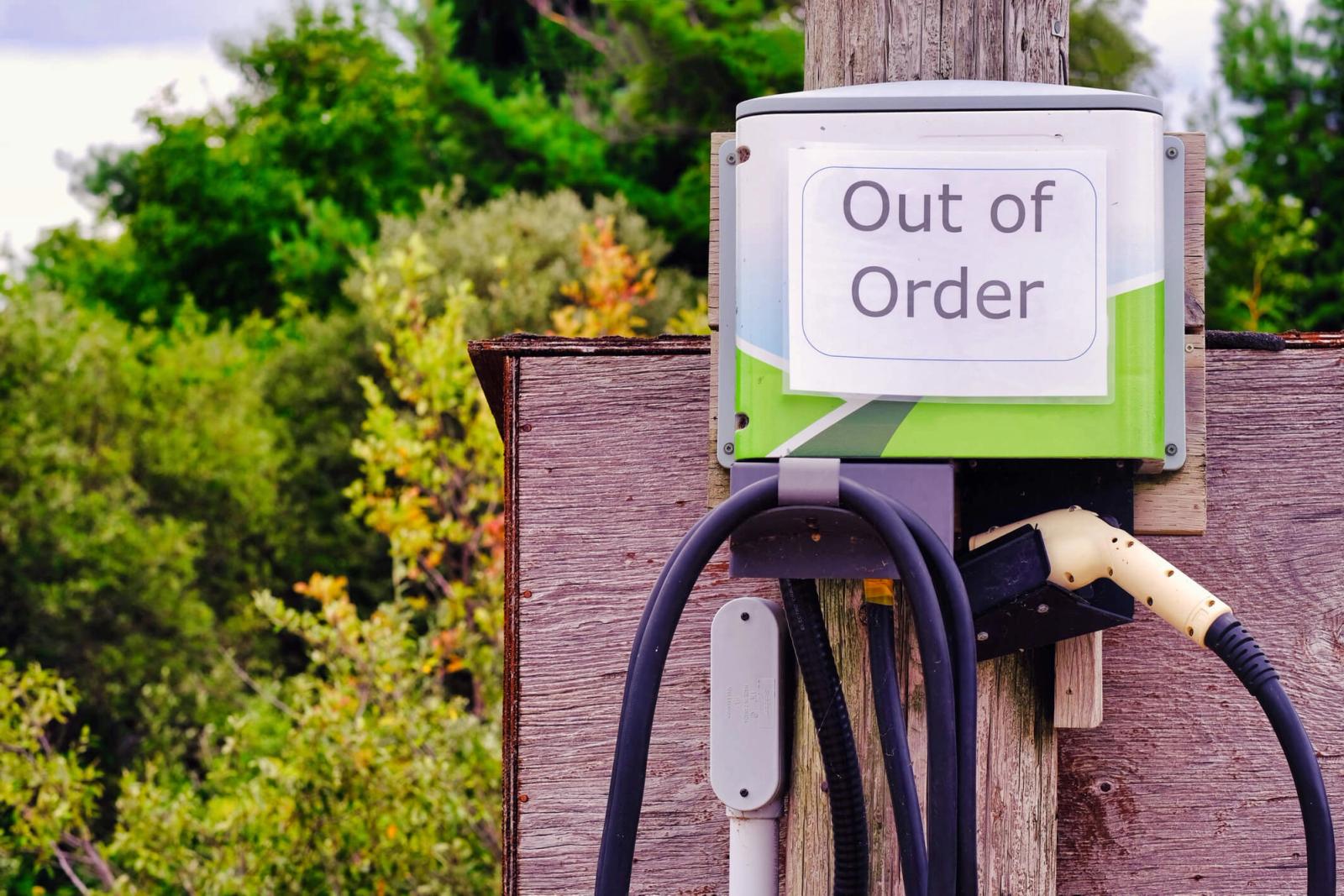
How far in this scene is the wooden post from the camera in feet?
4.01

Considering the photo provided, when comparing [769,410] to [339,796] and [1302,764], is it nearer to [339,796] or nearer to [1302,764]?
[1302,764]

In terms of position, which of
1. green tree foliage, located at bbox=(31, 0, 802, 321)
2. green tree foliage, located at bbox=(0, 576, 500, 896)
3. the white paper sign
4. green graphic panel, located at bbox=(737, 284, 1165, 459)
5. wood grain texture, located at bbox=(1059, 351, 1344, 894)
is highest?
green tree foliage, located at bbox=(31, 0, 802, 321)

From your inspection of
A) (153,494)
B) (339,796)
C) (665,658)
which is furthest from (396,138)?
(665,658)

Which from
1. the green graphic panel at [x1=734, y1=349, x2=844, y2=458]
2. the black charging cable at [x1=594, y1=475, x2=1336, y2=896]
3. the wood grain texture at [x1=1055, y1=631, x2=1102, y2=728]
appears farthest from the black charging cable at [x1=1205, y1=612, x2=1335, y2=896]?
the green graphic panel at [x1=734, y1=349, x2=844, y2=458]

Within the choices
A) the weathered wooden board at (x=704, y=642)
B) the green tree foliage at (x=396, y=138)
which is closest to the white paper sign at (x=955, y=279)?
the weathered wooden board at (x=704, y=642)

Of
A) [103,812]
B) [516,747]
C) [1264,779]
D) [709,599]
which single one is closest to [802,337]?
[709,599]

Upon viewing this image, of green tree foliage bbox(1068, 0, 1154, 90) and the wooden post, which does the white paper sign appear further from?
green tree foliage bbox(1068, 0, 1154, 90)

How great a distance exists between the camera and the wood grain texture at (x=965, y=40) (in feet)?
4.15

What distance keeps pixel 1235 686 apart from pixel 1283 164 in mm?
11300

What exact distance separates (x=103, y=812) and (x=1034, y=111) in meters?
7.54

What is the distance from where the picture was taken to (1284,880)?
59.3 inches

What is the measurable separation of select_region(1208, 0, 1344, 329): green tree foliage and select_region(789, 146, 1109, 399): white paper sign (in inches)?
339

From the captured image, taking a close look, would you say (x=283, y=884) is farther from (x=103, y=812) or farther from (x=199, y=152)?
(x=199, y=152)

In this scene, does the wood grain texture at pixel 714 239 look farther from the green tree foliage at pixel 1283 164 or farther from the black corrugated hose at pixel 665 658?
the green tree foliage at pixel 1283 164
